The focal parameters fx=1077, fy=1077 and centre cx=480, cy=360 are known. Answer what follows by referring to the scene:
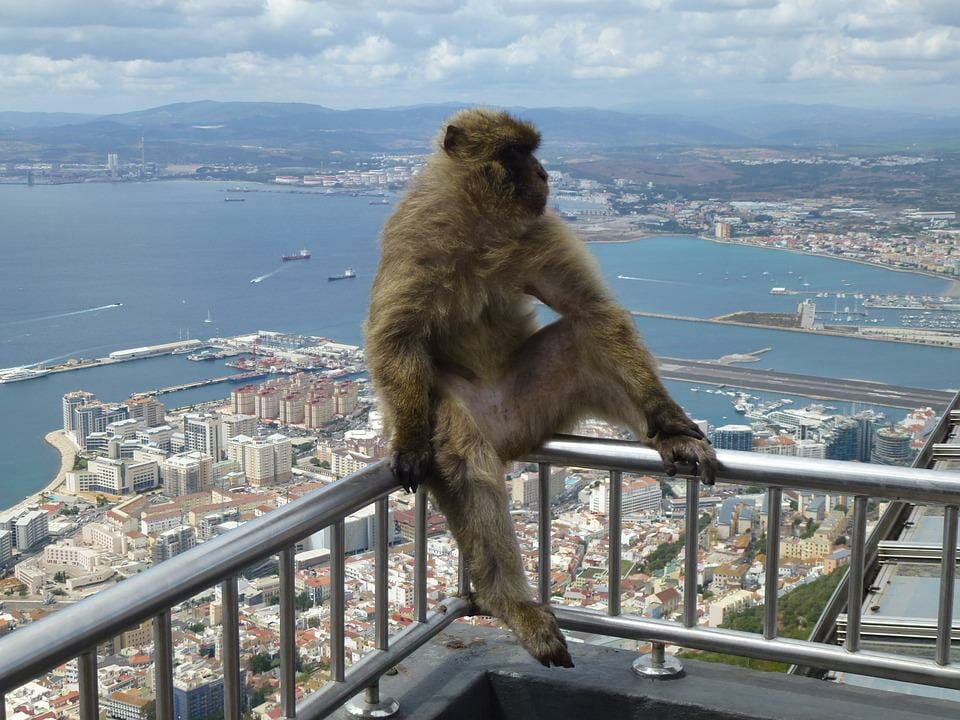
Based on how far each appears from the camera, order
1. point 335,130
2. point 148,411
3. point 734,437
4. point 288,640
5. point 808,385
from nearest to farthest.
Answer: point 288,640 < point 734,437 < point 148,411 < point 808,385 < point 335,130

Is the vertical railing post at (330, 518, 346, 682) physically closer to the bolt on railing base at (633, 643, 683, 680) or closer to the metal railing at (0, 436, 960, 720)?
the metal railing at (0, 436, 960, 720)

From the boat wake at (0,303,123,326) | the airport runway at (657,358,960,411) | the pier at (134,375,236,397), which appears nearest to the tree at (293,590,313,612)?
the airport runway at (657,358,960,411)

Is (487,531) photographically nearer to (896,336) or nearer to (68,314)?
(896,336)

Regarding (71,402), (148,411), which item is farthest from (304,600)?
(71,402)

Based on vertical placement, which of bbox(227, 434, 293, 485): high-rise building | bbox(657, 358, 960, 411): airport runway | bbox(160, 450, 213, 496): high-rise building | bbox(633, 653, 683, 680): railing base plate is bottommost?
bbox(657, 358, 960, 411): airport runway

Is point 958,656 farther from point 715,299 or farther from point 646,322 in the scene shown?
point 715,299

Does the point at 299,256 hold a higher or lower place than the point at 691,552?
lower
